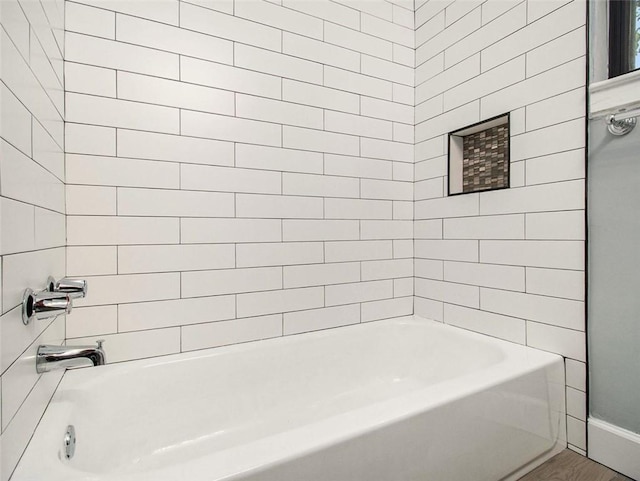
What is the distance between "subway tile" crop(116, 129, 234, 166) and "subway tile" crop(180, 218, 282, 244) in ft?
0.88

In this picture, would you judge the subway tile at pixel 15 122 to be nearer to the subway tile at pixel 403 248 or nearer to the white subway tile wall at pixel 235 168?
the white subway tile wall at pixel 235 168

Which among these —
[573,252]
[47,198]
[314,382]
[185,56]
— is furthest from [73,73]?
[573,252]

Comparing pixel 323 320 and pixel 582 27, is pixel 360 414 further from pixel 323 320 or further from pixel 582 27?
pixel 582 27

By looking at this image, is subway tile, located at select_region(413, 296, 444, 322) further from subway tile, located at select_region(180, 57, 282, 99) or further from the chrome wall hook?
the chrome wall hook

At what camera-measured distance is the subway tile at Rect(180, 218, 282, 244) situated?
1479 mm

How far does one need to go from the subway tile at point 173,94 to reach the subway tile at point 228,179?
0.26 meters

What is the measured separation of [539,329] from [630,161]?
28.5 inches

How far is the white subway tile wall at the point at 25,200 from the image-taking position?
69 centimetres

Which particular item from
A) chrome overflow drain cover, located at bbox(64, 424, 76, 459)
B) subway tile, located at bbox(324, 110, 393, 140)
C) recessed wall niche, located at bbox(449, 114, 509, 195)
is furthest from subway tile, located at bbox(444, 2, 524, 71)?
chrome overflow drain cover, located at bbox(64, 424, 76, 459)

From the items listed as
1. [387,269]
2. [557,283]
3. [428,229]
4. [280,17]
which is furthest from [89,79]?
[557,283]

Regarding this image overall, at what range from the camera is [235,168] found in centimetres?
156

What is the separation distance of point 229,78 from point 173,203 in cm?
63

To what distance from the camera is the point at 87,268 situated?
51.7 inches

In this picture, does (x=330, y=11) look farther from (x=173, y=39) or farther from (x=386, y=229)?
(x=386, y=229)
